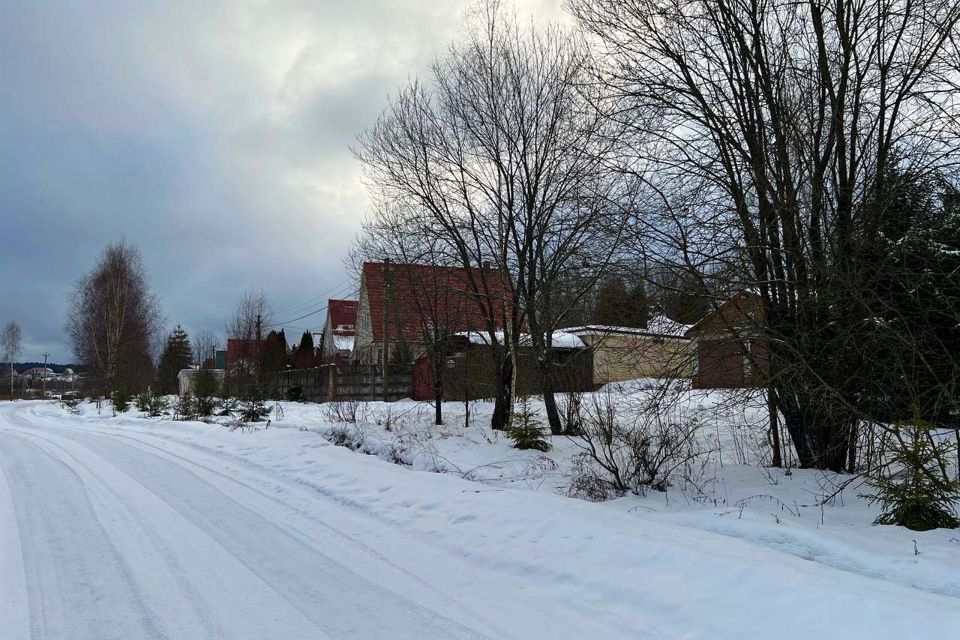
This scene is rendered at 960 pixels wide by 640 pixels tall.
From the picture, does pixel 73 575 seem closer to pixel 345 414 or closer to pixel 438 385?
pixel 345 414

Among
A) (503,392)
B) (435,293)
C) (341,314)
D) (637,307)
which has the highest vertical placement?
(341,314)

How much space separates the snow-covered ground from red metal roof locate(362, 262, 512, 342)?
687 centimetres

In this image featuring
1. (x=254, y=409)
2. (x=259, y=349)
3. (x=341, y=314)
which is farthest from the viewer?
(x=341, y=314)

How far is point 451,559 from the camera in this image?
244 inches

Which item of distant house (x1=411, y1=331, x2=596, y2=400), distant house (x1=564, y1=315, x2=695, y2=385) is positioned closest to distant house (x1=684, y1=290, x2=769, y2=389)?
distant house (x1=564, y1=315, x2=695, y2=385)

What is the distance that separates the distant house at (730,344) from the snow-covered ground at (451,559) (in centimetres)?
52

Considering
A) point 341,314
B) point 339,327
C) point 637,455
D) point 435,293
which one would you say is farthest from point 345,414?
point 341,314

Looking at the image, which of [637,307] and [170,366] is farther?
[170,366]

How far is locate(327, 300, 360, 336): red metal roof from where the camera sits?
55969 mm

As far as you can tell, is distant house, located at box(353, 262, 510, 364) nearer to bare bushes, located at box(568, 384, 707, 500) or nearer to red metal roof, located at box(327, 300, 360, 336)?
bare bushes, located at box(568, 384, 707, 500)

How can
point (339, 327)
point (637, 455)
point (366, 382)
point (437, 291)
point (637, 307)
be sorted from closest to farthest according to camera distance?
point (637, 455), point (637, 307), point (437, 291), point (366, 382), point (339, 327)

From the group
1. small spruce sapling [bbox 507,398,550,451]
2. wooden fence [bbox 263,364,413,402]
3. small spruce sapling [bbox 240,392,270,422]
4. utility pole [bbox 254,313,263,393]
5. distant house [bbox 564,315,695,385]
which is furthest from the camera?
utility pole [bbox 254,313,263,393]

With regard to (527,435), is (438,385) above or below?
above

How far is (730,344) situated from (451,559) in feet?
18.5
